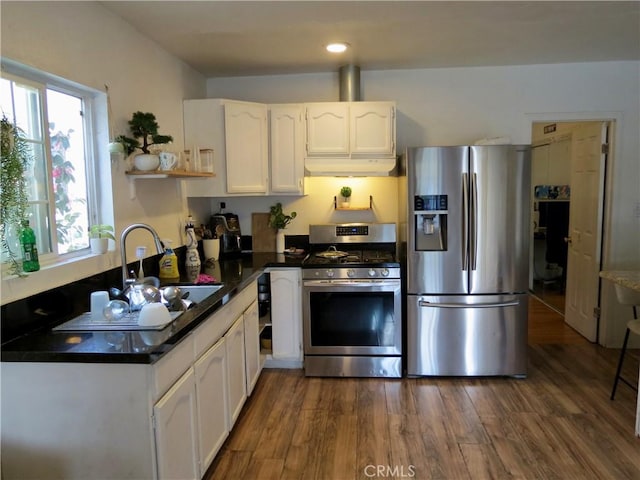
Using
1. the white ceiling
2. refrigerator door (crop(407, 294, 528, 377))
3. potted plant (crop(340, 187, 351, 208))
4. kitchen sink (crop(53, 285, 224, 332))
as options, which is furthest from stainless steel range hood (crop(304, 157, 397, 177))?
kitchen sink (crop(53, 285, 224, 332))

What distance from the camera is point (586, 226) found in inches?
162

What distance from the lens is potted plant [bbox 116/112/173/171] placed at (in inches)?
102

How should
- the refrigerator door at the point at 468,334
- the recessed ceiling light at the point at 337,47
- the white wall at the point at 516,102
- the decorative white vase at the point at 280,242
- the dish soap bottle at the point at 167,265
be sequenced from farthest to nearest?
the decorative white vase at the point at 280,242, the white wall at the point at 516,102, the refrigerator door at the point at 468,334, the recessed ceiling light at the point at 337,47, the dish soap bottle at the point at 167,265

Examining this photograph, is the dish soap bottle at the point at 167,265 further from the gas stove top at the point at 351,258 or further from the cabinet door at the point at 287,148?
the cabinet door at the point at 287,148

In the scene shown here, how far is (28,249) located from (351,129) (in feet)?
7.92

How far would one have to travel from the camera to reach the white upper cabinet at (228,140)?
11.5ft

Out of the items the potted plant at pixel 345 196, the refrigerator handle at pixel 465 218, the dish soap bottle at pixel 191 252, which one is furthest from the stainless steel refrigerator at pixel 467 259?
the dish soap bottle at pixel 191 252

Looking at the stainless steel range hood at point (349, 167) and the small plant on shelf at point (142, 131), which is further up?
the small plant on shelf at point (142, 131)

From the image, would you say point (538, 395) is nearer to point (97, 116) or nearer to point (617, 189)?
point (617, 189)

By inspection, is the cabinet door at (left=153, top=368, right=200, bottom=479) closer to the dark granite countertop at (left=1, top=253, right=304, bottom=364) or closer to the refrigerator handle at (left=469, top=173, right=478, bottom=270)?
the dark granite countertop at (left=1, top=253, right=304, bottom=364)

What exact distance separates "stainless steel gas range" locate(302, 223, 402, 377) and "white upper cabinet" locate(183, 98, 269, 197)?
34.0 inches

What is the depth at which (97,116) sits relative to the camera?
94.8 inches

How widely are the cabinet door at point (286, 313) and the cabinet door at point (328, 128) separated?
98 cm

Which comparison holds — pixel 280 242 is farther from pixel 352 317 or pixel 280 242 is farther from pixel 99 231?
pixel 99 231
